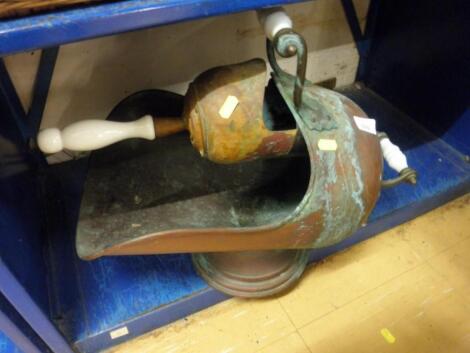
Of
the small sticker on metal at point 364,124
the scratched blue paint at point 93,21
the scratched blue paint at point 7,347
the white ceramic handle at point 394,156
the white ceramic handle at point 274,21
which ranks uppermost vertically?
the scratched blue paint at point 93,21

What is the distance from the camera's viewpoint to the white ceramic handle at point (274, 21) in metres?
0.52

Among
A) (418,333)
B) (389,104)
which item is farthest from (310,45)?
(418,333)

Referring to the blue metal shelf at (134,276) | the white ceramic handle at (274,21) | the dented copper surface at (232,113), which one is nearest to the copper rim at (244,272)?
the blue metal shelf at (134,276)

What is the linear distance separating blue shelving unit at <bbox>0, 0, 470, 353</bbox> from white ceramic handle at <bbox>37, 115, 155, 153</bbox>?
15 centimetres

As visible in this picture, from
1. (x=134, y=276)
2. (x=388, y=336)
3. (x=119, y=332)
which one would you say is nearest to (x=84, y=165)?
(x=134, y=276)

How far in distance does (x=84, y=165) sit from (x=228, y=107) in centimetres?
66

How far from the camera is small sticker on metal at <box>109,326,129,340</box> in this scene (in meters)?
0.75

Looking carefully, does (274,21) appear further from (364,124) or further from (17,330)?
(17,330)

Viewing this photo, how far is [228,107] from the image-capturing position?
1.78 feet

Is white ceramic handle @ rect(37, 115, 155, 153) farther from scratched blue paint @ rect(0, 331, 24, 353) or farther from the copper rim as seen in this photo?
scratched blue paint @ rect(0, 331, 24, 353)

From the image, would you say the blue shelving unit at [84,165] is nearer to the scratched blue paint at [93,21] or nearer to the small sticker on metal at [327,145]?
the scratched blue paint at [93,21]

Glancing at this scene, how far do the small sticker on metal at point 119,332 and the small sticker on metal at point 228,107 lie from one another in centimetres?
51

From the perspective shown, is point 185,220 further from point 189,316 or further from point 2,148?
point 2,148

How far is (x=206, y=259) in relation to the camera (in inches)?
Answer: 33.0
